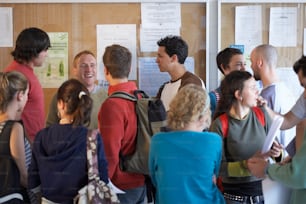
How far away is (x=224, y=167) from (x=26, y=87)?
1.55ft

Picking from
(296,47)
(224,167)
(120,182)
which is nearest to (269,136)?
(224,167)

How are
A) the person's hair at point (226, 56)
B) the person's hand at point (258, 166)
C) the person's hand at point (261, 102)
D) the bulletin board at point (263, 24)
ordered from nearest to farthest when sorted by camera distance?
the person's hand at point (258, 166) < the person's hand at point (261, 102) < the person's hair at point (226, 56) < the bulletin board at point (263, 24)

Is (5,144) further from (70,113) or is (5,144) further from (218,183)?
(218,183)

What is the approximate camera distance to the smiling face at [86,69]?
1467mm

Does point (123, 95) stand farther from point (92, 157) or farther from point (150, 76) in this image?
point (150, 76)

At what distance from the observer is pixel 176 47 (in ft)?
4.98

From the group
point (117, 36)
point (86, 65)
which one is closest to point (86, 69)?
point (86, 65)

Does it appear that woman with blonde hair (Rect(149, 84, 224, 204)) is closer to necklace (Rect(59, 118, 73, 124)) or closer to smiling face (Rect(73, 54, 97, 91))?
necklace (Rect(59, 118, 73, 124))

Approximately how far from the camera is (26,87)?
1178 mm

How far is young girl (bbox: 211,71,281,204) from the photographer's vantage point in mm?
1193

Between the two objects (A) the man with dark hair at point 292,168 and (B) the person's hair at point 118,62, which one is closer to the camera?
(A) the man with dark hair at point 292,168

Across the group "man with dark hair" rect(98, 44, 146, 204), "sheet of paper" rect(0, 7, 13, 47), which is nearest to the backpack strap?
"man with dark hair" rect(98, 44, 146, 204)

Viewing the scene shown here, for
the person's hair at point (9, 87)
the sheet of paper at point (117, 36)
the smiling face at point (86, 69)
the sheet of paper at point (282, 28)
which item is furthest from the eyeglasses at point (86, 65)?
the sheet of paper at point (282, 28)

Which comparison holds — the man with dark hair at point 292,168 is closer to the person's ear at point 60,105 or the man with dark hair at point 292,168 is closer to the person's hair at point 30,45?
the person's ear at point 60,105
